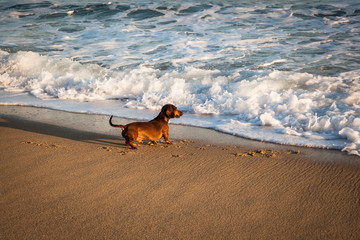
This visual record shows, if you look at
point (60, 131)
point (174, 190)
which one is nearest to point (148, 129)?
point (174, 190)

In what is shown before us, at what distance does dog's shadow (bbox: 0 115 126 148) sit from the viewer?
4.89 m

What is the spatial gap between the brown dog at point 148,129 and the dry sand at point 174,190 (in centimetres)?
16

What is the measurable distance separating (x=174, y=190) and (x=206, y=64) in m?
7.35

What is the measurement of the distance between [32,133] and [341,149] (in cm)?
Result: 463

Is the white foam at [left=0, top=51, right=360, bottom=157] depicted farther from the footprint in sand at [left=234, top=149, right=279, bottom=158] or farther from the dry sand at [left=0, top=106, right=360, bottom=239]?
the dry sand at [left=0, top=106, right=360, bottom=239]

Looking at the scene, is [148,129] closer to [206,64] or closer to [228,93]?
[228,93]

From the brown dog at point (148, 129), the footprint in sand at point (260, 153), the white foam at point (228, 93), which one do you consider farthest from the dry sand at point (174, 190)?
the white foam at point (228, 93)

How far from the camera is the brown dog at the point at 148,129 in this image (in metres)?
4.44

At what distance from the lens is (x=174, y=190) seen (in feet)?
10.7

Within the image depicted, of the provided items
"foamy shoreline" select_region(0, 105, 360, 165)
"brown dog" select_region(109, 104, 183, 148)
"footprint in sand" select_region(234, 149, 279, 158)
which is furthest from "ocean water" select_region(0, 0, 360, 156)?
"brown dog" select_region(109, 104, 183, 148)

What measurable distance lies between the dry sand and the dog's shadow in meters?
0.06

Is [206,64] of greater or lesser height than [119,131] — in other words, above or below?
below

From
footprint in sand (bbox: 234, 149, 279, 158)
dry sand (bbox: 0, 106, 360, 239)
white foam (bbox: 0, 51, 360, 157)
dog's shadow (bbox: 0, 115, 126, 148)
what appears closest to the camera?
dry sand (bbox: 0, 106, 360, 239)

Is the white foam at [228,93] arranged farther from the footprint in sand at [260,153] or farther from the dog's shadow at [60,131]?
the dog's shadow at [60,131]
